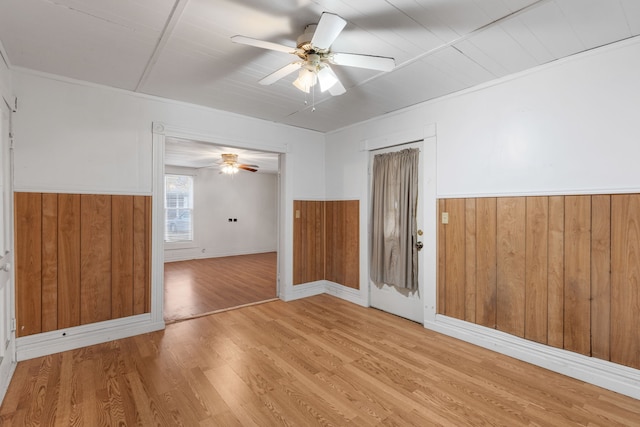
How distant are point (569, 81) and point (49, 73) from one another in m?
4.65

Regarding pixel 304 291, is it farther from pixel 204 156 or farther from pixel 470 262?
pixel 204 156

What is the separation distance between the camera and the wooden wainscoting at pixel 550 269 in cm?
225

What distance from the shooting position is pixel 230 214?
28.1ft

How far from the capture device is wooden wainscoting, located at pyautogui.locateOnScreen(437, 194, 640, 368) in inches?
88.7

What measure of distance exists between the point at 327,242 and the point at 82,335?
3.24 m

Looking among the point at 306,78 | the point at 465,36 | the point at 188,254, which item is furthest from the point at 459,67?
the point at 188,254

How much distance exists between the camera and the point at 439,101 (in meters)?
3.34

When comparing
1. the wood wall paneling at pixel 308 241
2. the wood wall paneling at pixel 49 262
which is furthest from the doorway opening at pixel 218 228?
the wood wall paneling at pixel 49 262

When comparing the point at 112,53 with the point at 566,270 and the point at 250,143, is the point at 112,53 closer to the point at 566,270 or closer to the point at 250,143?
the point at 250,143

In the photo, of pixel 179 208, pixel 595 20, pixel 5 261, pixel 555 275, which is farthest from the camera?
pixel 179 208

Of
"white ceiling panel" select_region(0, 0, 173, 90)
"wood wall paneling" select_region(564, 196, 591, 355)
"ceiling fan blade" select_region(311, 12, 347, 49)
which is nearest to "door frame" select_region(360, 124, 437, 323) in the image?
"wood wall paneling" select_region(564, 196, 591, 355)

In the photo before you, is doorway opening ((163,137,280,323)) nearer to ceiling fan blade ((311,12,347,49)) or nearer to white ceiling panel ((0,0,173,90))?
white ceiling panel ((0,0,173,90))

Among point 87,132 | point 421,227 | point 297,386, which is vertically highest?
point 87,132

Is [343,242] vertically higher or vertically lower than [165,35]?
lower
